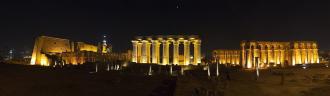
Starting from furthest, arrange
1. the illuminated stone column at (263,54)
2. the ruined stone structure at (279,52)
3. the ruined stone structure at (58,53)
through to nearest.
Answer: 1. the illuminated stone column at (263,54)
2. the ruined stone structure at (279,52)
3. the ruined stone structure at (58,53)

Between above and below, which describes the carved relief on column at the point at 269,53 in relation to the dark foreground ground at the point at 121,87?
above

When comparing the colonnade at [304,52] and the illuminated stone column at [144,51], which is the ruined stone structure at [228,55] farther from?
the illuminated stone column at [144,51]

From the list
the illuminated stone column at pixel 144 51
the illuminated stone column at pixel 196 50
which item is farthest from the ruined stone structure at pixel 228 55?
the illuminated stone column at pixel 144 51

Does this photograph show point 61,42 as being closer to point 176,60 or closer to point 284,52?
point 176,60

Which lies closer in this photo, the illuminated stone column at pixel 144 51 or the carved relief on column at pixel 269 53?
the carved relief on column at pixel 269 53

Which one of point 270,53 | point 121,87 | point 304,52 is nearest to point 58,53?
point 270,53

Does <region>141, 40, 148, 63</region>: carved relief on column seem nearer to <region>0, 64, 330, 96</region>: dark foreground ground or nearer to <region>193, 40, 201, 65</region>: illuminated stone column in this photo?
<region>193, 40, 201, 65</region>: illuminated stone column

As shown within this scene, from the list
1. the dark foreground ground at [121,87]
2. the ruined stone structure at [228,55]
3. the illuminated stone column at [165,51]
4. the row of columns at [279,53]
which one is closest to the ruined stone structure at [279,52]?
the row of columns at [279,53]

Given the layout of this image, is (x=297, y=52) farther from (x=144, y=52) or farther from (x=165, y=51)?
(x=144, y=52)

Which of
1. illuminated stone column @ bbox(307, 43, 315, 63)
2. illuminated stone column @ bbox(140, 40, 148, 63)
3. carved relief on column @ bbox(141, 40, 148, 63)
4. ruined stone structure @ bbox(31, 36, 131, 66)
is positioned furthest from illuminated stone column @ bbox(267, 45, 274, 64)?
ruined stone structure @ bbox(31, 36, 131, 66)

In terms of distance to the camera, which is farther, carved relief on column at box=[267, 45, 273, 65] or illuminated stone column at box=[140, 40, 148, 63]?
illuminated stone column at box=[140, 40, 148, 63]

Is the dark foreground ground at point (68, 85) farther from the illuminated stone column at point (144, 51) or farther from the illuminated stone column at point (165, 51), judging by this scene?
the illuminated stone column at point (144, 51)

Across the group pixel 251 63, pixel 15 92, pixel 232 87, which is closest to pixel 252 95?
pixel 232 87

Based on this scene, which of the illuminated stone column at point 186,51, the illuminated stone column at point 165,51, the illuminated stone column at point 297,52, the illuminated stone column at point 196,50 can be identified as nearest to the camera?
the illuminated stone column at point 196,50
